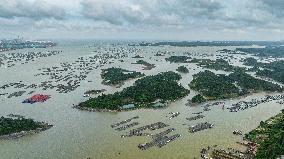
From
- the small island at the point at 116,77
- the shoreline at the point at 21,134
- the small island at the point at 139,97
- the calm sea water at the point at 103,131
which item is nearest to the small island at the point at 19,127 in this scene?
the shoreline at the point at 21,134

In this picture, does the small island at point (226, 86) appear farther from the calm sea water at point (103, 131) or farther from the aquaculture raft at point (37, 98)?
Result: the aquaculture raft at point (37, 98)

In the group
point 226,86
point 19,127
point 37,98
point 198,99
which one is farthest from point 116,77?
point 19,127

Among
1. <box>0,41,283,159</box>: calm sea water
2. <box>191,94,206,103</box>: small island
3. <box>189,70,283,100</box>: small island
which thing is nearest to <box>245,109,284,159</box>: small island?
<box>0,41,283,159</box>: calm sea water

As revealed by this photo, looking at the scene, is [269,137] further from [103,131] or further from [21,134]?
[21,134]

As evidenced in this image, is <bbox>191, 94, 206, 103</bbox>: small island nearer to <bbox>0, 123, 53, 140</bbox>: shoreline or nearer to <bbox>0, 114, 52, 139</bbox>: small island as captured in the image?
<bbox>0, 114, 52, 139</bbox>: small island

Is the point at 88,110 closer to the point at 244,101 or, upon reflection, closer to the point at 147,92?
the point at 147,92
